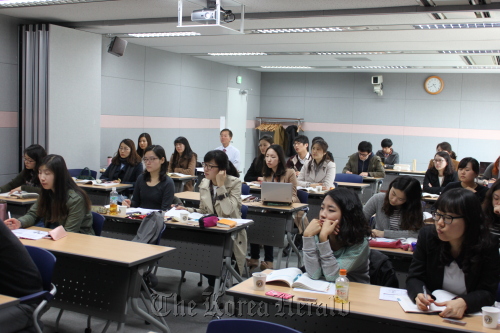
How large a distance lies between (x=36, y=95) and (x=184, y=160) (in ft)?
8.25

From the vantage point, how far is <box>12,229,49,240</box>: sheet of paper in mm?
3789

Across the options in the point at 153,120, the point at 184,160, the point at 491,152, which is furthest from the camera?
the point at 491,152

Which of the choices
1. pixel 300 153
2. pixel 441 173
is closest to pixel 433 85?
pixel 441 173

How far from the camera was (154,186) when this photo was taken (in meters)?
5.45

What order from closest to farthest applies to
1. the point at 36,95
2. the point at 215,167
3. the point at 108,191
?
1. the point at 215,167
2. the point at 108,191
3. the point at 36,95

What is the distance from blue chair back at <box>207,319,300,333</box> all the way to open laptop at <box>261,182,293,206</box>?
12.6ft

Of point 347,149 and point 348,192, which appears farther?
point 347,149

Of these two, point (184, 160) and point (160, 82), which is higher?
point (160, 82)

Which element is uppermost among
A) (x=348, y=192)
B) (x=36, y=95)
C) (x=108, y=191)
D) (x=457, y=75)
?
(x=457, y=75)

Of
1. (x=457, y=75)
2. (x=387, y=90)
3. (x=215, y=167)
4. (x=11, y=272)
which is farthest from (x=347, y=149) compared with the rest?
(x=11, y=272)

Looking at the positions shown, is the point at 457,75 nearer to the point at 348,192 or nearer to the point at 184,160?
the point at 184,160

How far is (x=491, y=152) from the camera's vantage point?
12.1m

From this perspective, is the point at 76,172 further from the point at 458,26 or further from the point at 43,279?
the point at 458,26

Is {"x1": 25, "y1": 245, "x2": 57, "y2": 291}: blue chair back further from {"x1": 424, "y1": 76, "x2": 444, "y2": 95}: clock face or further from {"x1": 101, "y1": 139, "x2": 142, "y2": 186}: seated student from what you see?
{"x1": 424, "y1": 76, "x2": 444, "y2": 95}: clock face
